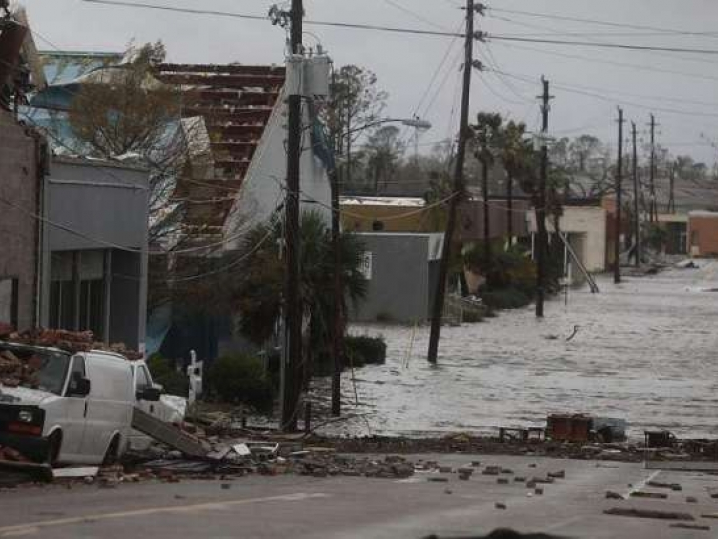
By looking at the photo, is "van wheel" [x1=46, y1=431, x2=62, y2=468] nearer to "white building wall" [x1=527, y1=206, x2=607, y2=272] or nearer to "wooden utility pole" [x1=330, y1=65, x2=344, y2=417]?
"wooden utility pole" [x1=330, y1=65, x2=344, y2=417]

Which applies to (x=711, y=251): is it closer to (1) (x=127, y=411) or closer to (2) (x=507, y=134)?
(2) (x=507, y=134)

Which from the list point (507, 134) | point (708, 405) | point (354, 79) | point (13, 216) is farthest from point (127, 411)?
point (354, 79)

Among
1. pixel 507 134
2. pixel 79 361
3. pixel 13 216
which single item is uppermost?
pixel 507 134

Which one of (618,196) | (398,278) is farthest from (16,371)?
(618,196)

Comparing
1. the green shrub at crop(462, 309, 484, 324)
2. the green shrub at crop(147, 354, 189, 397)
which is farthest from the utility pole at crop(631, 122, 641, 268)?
the green shrub at crop(147, 354, 189, 397)

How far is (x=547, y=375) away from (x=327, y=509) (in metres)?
37.3

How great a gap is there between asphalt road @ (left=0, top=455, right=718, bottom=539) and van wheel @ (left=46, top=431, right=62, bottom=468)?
1.25 m

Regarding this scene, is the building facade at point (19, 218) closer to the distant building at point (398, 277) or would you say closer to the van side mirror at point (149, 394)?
the van side mirror at point (149, 394)

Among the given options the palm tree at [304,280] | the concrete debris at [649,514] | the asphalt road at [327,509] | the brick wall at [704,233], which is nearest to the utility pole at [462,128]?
the palm tree at [304,280]

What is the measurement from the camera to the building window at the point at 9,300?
27984mm

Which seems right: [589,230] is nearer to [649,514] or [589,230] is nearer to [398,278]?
[398,278]

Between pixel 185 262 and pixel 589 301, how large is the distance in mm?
59053

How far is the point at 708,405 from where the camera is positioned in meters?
43.4

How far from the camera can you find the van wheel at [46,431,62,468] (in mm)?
18792
